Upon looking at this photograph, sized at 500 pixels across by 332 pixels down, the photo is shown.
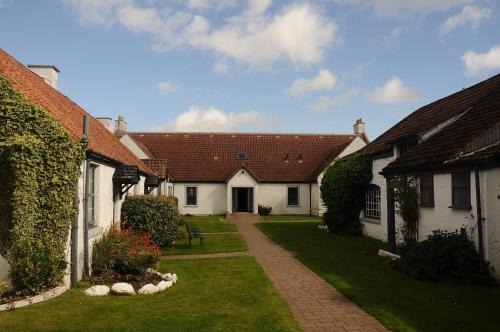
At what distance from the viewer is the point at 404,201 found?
15328mm

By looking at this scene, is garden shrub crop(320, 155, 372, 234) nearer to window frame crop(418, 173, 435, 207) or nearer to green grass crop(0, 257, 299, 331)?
window frame crop(418, 173, 435, 207)

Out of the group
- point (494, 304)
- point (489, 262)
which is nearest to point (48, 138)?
point (494, 304)

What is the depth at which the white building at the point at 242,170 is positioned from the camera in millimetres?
33906

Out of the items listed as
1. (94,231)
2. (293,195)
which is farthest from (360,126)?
(94,231)

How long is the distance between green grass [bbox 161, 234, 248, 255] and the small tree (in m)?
6.39

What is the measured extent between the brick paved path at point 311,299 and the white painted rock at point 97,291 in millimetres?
4215

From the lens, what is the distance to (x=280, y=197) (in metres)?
35.4

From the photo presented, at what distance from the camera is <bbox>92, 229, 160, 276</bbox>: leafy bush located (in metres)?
11.2

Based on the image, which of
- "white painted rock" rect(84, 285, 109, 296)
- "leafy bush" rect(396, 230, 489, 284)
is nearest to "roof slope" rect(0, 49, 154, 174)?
"white painted rock" rect(84, 285, 109, 296)

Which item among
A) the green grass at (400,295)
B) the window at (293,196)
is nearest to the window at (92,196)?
the green grass at (400,295)

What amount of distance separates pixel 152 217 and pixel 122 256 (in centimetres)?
520

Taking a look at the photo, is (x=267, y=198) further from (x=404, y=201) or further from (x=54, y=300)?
(x=54, y=300)

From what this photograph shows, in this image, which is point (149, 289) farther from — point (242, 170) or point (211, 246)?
point (242, 170)

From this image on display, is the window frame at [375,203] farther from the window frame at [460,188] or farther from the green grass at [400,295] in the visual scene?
the window frame at [460,188]
